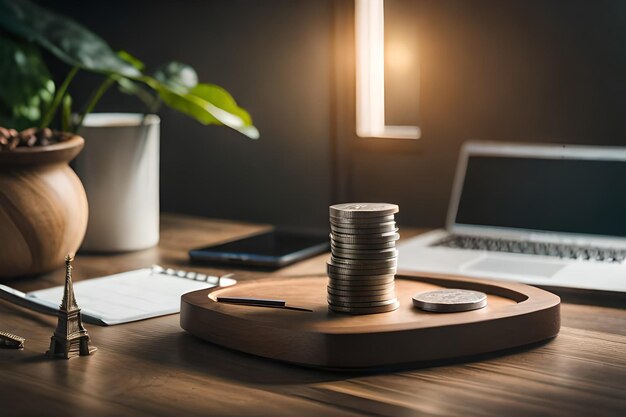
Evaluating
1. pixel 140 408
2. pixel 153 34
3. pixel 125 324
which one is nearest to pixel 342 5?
pixel 153 34

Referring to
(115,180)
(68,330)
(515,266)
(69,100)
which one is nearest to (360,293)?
(68,330)

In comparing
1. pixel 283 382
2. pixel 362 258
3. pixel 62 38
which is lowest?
pixel 283 382

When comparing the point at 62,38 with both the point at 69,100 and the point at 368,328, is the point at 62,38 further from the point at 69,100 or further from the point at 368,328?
the point at 368,328

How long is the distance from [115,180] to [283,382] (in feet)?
2.59

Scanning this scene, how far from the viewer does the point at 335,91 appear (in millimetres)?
1863

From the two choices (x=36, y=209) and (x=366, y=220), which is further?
(x=36, y=209)

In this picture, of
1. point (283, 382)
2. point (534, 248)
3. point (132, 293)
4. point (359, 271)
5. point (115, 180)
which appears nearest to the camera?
point (283, 382)

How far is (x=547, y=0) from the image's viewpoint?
162cm

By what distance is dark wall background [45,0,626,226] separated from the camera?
5.31 ft

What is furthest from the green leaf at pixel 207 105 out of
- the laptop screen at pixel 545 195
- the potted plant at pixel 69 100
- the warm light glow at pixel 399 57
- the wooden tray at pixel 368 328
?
the wooden tray at pixel 368 328

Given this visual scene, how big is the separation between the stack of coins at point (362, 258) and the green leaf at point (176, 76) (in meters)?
0.79

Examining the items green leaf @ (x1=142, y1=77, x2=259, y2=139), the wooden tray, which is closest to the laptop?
the wooden tray

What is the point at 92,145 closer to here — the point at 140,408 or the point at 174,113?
the point at 174,113

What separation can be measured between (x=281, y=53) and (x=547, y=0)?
550 mm
